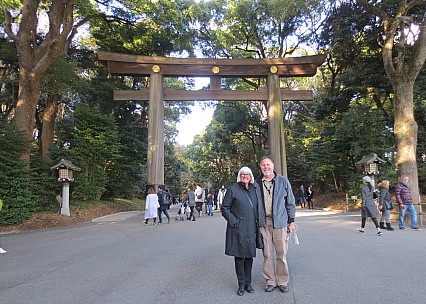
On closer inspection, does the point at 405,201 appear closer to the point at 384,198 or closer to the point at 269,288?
the point at 384,198

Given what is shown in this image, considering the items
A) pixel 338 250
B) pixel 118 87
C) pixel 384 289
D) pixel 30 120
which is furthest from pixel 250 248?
pixel 118 87

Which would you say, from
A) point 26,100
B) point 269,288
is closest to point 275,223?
point 269,288

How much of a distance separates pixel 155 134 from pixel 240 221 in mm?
10963

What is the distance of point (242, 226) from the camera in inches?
166

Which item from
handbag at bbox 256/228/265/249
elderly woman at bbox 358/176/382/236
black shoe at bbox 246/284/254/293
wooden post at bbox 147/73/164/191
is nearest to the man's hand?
handbag at bbox 256/228/265/249

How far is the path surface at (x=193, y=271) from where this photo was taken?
409 centimetres

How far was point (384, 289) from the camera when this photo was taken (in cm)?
423

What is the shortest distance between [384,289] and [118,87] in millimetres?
20584

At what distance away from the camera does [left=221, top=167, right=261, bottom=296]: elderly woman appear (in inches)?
164

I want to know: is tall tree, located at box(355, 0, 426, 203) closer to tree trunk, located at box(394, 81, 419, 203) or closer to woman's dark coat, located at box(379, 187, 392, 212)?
tree trunk, located at box(394, 81, 419, 203)

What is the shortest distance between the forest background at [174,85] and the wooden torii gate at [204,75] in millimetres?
3226

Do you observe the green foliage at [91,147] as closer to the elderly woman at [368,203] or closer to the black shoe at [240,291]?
the elderly woman at [368,203]

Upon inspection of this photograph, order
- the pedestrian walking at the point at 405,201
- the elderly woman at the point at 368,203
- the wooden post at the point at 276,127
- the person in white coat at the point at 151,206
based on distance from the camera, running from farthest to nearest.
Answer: the wooden post at the point at 276,127
the person in white coat at the point at 151,206
the pedestrian walking at the point at 405,201
the elderly woman at the point at 368,203

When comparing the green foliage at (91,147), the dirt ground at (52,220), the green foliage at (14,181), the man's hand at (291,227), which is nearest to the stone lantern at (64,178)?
the dirt ground at (52,220)
